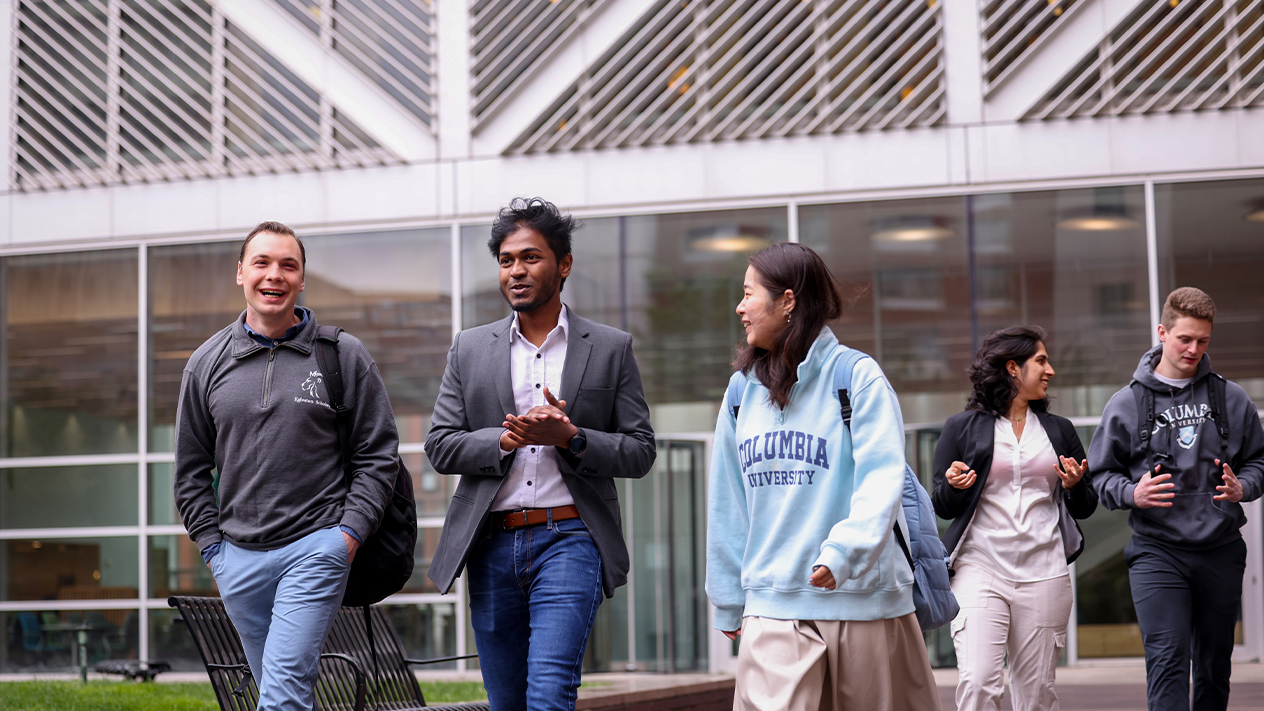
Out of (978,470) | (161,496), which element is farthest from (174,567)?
(978,470)

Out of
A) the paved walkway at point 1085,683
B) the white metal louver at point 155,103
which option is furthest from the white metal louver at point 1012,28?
the white metal louver at point 155,103

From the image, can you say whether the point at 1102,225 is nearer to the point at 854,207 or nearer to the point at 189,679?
the point at 854,207

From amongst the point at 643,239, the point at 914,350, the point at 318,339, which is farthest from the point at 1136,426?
the point at 643,239

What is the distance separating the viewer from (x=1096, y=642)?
1259 centimetres

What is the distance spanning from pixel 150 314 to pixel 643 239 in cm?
560

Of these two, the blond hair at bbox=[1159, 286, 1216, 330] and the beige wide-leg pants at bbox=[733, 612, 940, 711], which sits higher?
Result: the blond hair at bbox=[1159, 286, 1216, 330]

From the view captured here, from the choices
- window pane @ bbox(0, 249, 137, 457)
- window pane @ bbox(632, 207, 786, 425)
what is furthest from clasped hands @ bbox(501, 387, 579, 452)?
window pane @ bbox(0, 249, 137, 457)

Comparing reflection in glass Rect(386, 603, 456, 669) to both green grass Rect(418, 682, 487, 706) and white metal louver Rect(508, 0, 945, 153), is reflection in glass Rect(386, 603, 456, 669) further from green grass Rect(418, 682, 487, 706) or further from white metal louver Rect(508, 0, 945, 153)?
white metal louver Rect(508, 0, 945, 153)

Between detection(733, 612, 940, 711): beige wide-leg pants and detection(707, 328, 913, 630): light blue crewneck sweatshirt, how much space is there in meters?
0.04

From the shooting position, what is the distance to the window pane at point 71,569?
14.1m

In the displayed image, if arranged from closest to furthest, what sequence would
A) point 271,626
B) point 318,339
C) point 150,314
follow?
point 271,626, point 318,339, point 150,314

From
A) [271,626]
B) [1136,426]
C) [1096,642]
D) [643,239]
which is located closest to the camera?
[271,626]

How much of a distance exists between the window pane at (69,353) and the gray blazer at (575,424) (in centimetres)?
1088

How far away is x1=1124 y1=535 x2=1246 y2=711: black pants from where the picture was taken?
5.65m
